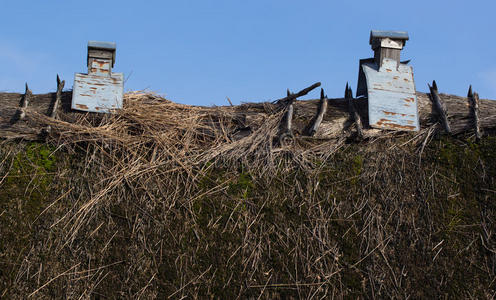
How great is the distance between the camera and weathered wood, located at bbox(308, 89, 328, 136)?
230 inches

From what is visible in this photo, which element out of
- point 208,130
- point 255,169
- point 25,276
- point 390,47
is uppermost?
point 390,47

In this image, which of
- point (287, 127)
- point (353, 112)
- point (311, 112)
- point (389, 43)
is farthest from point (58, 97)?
point (389, 43)

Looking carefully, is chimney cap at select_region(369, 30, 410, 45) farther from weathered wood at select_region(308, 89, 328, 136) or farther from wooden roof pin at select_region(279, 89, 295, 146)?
wooden roof pin at select_region(279, 89, 295, 146)

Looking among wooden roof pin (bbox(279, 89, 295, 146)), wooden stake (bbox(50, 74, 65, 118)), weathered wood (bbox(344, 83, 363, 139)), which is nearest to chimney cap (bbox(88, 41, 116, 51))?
wooden stake (bbox(50, 74, 65, 118))

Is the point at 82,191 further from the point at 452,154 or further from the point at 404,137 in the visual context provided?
the point at 452,154

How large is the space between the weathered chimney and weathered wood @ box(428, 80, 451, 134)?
0.52m

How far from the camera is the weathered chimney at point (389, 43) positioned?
645 cm

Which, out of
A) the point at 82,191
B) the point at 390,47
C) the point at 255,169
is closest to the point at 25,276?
the point at 82,191

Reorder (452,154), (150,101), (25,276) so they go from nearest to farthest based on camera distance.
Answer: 1. (25,276)
2. (452,154)
3. (150,101)

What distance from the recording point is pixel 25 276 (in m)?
4.99

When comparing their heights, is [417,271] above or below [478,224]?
below

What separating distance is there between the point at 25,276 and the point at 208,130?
216cm

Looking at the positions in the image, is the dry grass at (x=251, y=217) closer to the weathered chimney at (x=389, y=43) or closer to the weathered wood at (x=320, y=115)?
Result: the weathered wood at (x=320, y=115)

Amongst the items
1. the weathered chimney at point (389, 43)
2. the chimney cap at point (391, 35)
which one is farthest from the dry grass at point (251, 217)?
the chimney cap at point (391, 35)
